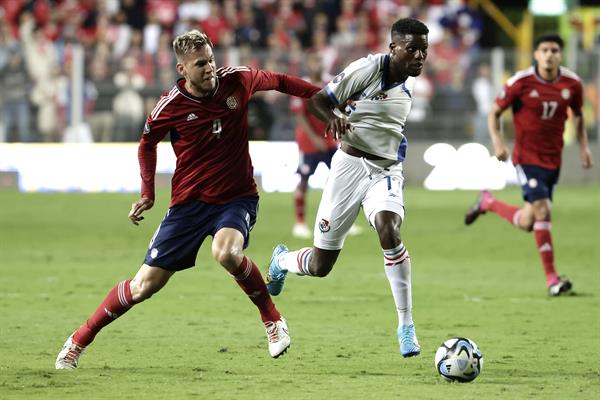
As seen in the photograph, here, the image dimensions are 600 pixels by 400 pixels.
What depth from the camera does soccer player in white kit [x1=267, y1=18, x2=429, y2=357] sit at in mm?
8000

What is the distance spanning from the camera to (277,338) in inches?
311

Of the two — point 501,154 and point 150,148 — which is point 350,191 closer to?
point 150,148

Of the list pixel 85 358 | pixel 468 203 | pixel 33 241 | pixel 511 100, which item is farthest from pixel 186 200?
pixel 468 203

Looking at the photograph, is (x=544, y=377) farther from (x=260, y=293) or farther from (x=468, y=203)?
(x=468, y=203)

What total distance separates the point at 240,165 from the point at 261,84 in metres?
0.51

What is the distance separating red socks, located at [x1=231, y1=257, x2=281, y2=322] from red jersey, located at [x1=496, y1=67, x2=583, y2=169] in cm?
446

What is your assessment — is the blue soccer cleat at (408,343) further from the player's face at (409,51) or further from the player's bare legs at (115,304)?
the player's face at (409,51)

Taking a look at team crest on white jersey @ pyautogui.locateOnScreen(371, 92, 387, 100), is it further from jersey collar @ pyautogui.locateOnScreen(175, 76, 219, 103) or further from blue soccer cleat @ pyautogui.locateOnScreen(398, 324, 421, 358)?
blue soccer cleat @ pyautogui.locateOnScreen(398, 324, 421, 358)

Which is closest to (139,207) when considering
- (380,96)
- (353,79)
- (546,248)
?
(353,79)

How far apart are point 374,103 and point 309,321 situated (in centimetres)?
219

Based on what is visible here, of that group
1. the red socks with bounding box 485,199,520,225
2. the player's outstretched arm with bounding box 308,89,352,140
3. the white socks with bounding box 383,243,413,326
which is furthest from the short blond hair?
the red socks with bounding box 485,199,520,225

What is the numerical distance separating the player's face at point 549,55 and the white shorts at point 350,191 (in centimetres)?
354

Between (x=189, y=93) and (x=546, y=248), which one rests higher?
(x=189, y=93)

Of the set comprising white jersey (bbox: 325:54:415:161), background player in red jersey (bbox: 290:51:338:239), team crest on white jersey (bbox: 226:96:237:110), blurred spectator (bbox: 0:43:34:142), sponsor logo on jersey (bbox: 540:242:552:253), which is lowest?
blurred spectator (bbox: 0:43:34:142)
